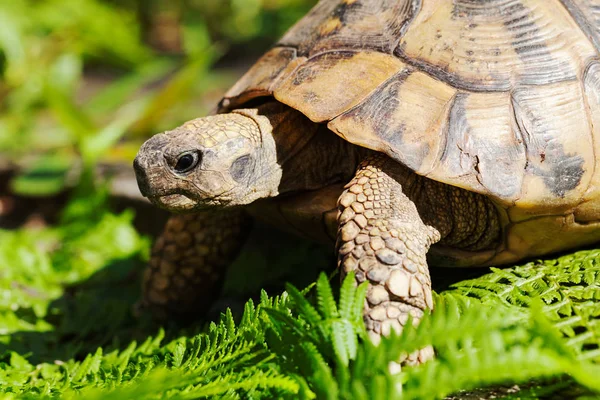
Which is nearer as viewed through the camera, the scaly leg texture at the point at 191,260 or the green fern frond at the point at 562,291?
the green fern frond at the point at 562,291

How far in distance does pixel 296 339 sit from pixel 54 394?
89 centimetres

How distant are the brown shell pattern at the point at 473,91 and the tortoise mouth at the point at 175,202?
54 cm

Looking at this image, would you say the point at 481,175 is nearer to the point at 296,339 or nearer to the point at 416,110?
the point at 416,110

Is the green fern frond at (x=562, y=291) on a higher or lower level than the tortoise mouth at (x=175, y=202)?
lower

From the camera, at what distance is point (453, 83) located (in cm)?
227

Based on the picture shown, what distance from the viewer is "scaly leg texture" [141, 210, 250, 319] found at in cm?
294

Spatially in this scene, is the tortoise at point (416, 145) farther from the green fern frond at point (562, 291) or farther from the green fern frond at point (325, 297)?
the green fern frond at point (325, 297)

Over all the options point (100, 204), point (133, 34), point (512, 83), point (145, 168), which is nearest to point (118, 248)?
point (100, 204)

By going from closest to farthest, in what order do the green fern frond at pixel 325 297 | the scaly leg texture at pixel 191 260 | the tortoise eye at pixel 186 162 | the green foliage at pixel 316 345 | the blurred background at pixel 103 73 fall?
the green foliage at pixel 316 345 < the green fern frond at pixel 325 297 < the tortoise eye at pixel 186 162 < the scaly leg texture at pixel 191 260 < the blurred background at pixel 103 73

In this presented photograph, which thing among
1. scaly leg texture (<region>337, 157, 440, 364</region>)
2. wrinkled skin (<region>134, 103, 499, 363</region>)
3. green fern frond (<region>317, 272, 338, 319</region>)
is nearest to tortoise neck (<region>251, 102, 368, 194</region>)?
wrinkled skin (<region>134, 103, 499, 363</region>)

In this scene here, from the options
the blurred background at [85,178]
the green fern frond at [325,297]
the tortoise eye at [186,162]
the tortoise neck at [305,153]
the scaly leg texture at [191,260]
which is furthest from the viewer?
the blurred background at [85,178]

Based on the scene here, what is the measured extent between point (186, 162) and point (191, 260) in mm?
841

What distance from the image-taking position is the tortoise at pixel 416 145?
83.7 inches

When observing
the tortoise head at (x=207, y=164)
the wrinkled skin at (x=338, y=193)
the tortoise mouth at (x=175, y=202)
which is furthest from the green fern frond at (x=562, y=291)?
the tortoise mouth at (x=175, y=202)
